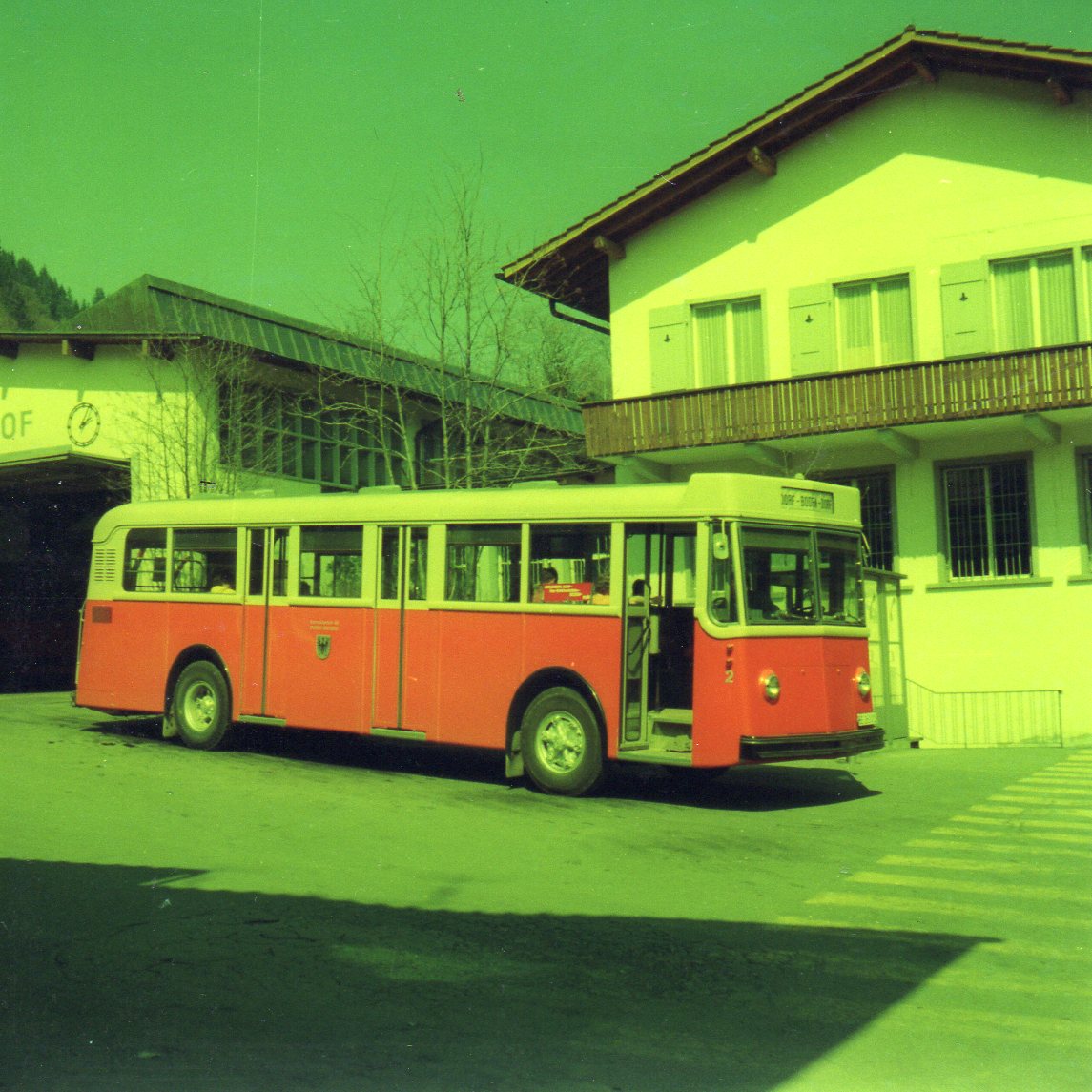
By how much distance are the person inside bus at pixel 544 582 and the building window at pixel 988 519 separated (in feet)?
35.0

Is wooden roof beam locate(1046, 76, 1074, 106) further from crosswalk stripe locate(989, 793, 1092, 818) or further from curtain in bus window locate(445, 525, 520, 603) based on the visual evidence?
curtain in bus window locate(445, 525, 520, 603)

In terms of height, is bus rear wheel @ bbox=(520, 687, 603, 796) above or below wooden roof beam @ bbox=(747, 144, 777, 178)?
below

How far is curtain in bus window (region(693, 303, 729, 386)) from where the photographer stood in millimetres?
23719

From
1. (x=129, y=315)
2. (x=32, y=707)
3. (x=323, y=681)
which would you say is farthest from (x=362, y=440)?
(x=323, y=681)

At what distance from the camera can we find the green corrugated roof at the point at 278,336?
86.0 feet

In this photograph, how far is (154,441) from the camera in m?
27.8

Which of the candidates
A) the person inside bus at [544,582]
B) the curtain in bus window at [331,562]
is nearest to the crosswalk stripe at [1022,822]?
the person inside bus at [544,582]

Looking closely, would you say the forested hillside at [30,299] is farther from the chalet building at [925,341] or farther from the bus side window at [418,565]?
the bus side window at [418,565]

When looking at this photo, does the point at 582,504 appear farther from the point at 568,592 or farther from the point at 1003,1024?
the point at 1003,1024

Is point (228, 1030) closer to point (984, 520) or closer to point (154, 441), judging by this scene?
point (984, 520)

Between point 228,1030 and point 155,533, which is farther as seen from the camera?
point 155,533

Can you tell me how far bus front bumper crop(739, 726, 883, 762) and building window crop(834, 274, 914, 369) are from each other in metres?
10.9

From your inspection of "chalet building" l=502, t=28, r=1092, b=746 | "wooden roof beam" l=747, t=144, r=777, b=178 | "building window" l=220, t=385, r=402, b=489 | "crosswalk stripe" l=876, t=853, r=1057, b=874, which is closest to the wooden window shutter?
"chalet building" l=502, t=28, r=1092, b=746

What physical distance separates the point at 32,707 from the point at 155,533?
23.1ft
